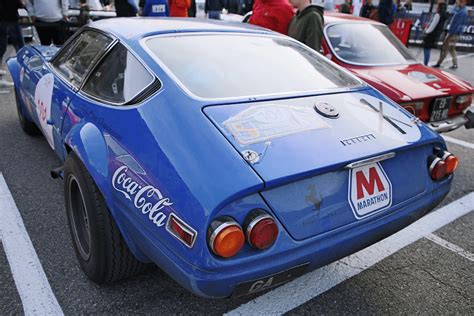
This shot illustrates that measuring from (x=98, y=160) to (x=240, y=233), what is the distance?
892mm

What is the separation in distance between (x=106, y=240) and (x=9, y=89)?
5579 mm

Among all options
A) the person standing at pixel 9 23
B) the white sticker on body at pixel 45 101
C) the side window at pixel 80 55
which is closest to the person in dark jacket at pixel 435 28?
the person standing at pixel 9 23

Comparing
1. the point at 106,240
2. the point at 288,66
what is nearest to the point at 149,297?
the point at 106,240

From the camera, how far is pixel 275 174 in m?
1.68

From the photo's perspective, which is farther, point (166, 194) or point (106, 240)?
point (106, 240)

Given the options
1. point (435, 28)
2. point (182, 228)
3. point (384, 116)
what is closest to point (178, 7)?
point (384, 116)

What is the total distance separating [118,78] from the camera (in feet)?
7.72

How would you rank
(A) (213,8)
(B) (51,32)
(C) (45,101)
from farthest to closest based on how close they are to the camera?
(A) (213,8)
(B) (51,32)
(C) (45,101)

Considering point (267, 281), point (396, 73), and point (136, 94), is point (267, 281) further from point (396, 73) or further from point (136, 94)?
point (396, 73)

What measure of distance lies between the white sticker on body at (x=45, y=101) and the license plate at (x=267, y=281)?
207cm

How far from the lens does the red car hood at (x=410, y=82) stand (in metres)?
3.95

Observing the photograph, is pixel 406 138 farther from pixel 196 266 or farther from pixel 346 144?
pixel 196 266

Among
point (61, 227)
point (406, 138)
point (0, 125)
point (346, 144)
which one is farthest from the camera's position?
point (0, 125)

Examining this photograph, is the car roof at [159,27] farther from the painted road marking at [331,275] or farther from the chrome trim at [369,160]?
the painted road marking at [331,275]
